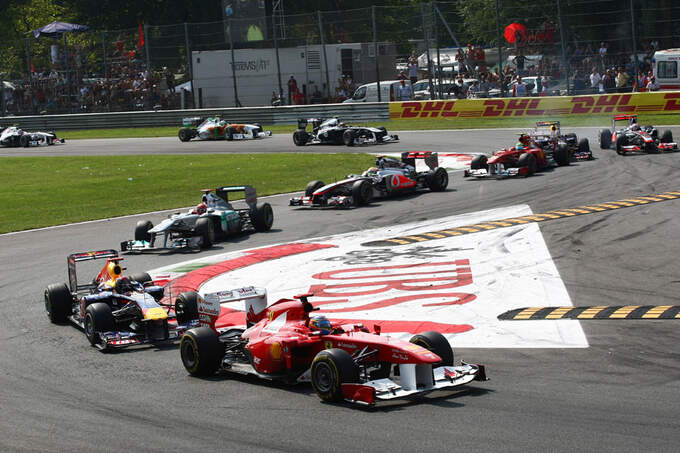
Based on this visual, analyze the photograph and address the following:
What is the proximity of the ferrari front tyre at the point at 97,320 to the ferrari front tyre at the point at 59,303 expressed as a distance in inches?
54.3

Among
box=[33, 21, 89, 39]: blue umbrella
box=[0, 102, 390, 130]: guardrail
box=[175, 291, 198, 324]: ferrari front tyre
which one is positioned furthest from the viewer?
box=[33, 21, 89, 39]: blue umbrella

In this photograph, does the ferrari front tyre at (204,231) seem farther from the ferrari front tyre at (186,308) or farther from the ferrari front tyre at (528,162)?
the ferrari front tyre at (528,162)

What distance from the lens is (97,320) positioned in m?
12.4

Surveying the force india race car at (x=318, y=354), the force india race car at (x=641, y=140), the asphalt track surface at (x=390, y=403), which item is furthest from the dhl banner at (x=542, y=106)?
the force india race car at (x=318, y=354)

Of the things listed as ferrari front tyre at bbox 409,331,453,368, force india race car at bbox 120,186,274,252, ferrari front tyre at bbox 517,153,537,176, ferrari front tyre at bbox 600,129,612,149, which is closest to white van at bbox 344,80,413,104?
ferrari front tyre at bbox 600,129,612,149

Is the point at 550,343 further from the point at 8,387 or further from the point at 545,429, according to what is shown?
the point at 8,387

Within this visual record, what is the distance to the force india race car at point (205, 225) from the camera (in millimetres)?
19906

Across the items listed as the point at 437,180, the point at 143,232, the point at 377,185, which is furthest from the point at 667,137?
the point at 143,232

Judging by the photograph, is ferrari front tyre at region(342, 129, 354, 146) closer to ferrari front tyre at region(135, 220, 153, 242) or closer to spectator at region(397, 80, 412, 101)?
spectator at region(397, 80, 412, 101)

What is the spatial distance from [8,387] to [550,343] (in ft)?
22.3

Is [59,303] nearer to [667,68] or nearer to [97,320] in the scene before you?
[97,320]

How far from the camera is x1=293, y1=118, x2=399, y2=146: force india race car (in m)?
38.5

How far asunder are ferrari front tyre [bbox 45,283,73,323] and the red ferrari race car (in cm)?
1709

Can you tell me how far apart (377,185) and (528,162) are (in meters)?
5.64
